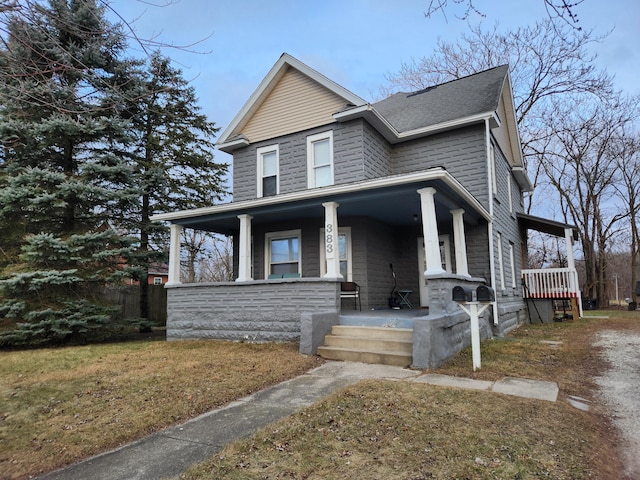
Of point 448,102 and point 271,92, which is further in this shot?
point 448,102

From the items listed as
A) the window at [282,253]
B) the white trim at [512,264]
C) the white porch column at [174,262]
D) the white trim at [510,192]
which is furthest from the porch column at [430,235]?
the white trim at [510,192]

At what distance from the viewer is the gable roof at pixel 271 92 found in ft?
33.2

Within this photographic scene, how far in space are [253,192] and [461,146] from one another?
5964mm

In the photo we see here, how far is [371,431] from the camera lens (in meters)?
3.35

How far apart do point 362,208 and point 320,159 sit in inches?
86.2

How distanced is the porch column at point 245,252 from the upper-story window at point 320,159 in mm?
2061

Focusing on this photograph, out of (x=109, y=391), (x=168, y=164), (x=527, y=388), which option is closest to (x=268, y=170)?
(x=168, y=164)

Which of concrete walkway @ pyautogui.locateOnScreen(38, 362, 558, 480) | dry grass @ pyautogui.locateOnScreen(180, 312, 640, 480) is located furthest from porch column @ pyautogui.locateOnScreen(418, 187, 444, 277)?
dry grass @ pyautogui.locateOnScreen(180, 312, 640, 480)

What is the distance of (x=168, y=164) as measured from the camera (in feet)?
45.8

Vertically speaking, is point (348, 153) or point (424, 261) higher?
point (348, 153)

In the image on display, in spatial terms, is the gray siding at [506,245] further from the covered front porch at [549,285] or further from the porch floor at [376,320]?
the porch floor at [376,320]

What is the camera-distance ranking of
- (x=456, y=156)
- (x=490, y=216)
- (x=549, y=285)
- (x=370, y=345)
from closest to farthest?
(x=370, y=345), (x=490, y=216), (x=456, y=156), (x=549, y=285)

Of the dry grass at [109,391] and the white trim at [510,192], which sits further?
the white trim at [510,192]

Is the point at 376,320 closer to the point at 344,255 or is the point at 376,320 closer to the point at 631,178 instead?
the point at 344,255
